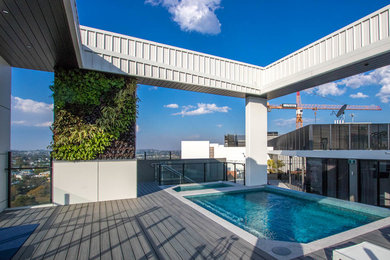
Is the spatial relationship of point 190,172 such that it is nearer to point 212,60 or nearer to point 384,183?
point 212,60

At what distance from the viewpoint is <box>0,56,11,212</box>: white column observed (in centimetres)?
432

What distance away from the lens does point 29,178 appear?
462cm

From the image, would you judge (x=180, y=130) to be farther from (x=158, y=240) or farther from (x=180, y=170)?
(x=158, y=240)

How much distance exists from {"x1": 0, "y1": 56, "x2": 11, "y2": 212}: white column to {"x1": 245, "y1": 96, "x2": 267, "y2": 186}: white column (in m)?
6.44

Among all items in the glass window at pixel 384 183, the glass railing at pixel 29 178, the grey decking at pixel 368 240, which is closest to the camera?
the grey decking at pixel 368 240

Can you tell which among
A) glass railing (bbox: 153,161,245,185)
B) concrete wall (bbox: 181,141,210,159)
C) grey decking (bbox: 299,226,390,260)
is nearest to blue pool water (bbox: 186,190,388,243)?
grey decking (bbox: 299,226,390,260)

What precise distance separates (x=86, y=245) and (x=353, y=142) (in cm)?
882

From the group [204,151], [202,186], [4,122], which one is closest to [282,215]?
[202,186]

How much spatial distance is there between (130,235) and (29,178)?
3144mm

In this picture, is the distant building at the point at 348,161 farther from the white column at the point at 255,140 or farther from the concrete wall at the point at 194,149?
the concrete wall at the point at 194,149

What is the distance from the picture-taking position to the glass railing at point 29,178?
4.48 m

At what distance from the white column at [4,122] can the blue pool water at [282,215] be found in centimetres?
419

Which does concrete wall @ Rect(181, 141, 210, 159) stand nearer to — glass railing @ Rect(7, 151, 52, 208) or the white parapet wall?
the white parapet wall

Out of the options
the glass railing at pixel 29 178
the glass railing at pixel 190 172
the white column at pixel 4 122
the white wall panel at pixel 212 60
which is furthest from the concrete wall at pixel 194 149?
the white column at pixel 4 122
